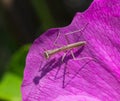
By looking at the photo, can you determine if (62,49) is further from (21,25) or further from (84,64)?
(21,25)

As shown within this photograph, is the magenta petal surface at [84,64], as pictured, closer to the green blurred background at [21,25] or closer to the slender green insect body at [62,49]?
the slender green insect body at [62,49]

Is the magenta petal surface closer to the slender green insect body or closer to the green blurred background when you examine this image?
the slender green insect body

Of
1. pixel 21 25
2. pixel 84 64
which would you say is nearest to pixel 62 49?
pixel 84 64

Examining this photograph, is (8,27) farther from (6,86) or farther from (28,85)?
(28,85)

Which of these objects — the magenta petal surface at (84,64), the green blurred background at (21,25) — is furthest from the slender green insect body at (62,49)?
the green blurred background at (21,25)

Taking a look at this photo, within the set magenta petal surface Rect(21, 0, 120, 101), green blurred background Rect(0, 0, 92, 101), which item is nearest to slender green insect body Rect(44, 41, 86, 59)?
magenta petal surface Rect(21, 0, 120, 101)

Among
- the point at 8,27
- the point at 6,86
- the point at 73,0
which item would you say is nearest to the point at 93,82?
the point at 6,86
